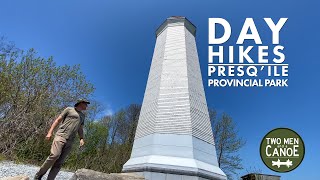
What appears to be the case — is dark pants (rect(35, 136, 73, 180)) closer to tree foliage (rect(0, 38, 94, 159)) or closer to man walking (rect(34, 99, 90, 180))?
man walking (rect(34, 99, 90, 180))

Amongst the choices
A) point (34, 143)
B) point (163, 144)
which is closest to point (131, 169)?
point (163, 144)

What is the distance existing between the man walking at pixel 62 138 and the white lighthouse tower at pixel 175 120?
4187 millimetres

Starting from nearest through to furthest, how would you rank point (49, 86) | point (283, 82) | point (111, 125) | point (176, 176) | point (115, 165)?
point (176, 176) < point (283, 82) < point (49, 86) < point (115, 165) < point (111, 125)

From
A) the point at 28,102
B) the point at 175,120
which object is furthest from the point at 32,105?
the point at 175,120

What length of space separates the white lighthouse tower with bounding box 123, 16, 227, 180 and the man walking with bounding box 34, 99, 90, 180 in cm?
419

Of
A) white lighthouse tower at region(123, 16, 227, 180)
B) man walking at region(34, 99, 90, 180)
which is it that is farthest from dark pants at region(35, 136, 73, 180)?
white lighthouse tower at region(123, 16, 227, 180)

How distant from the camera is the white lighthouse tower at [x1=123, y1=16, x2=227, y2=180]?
32.0 feet

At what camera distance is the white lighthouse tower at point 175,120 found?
9.74 meters

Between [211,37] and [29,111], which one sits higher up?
[211,37]

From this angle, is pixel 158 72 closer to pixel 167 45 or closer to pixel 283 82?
pixel 167 45

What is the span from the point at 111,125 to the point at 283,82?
1933 cm

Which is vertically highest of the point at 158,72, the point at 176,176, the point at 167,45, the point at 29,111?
the point at 167,45

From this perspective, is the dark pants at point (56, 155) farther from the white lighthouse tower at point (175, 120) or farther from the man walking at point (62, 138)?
the white lighthouse tower at point (175, 120)

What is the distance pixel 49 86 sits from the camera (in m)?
15.6
